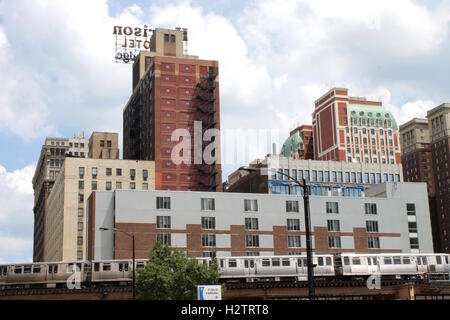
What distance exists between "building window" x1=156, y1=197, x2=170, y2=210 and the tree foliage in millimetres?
37505

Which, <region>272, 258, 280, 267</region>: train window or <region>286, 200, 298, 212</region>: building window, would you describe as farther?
<region>286, 200, 298, 212</region>: building window

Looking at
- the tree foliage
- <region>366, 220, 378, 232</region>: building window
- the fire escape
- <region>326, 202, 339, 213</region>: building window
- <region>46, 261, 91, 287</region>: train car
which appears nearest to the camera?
the tree foliage

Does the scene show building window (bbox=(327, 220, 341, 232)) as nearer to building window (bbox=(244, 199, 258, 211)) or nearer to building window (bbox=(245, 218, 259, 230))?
building window (bbox=(245, 218, 259, 230))

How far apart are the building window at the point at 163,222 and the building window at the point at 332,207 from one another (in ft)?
89.8

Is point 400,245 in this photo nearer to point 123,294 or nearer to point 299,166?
point 123,294

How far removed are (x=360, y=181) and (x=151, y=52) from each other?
67545mm

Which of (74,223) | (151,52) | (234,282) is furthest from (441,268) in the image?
(151,52)

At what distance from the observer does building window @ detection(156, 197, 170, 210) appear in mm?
101125

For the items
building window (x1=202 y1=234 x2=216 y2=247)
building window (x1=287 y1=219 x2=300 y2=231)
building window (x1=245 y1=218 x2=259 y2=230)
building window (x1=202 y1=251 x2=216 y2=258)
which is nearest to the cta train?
building window (x1=202 y1=251 x2=216 y2=258)

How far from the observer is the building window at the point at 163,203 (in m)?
101

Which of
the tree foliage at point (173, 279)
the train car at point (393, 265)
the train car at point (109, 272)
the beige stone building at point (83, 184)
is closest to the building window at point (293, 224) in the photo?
the train car at point (393, 265)

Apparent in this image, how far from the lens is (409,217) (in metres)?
116

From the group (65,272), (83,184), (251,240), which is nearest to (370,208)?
(251,240)
